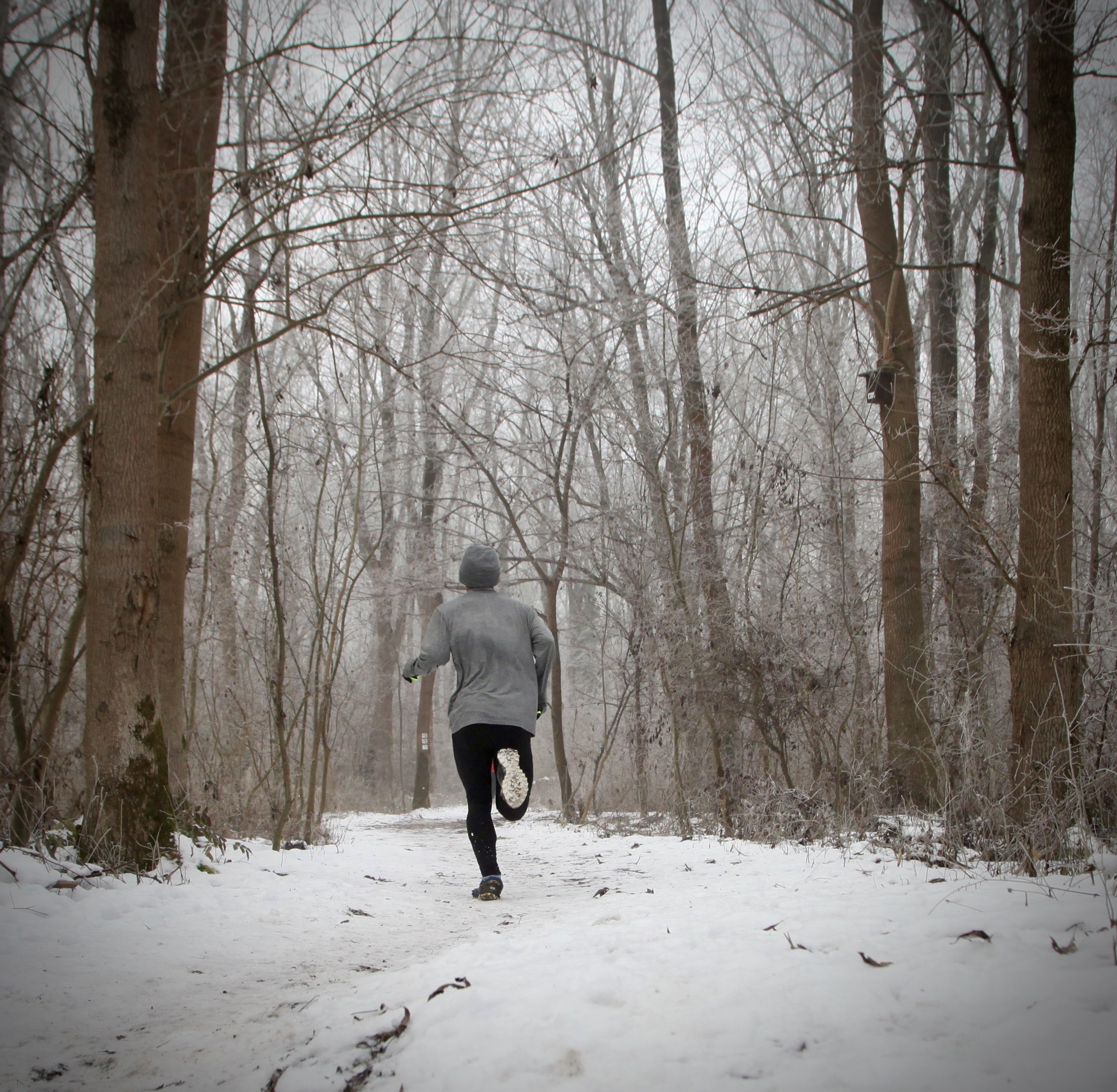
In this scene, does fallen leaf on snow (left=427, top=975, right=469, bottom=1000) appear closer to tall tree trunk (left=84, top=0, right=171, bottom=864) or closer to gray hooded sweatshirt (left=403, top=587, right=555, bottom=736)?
gray hooded sweatshirt (left=403, top=587, right=555, bottom=736)

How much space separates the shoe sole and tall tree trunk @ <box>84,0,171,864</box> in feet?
5.73

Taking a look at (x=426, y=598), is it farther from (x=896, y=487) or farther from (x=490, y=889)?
(x=490, y=889)

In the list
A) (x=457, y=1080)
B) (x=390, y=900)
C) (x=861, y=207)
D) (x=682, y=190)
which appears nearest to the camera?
(x=457, y=1080)

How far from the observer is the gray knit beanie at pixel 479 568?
4766 mm

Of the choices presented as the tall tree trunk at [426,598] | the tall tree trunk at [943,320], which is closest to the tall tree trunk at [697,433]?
the tall tree trunk at [943,320]

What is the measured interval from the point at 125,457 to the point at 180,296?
4.72 ft

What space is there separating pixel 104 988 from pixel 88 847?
1.41 meters

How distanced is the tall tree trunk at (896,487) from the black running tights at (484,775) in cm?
407

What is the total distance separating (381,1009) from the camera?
2.13 m

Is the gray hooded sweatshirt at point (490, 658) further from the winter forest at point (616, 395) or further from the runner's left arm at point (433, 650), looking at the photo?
the winter forest at point (616, 395)

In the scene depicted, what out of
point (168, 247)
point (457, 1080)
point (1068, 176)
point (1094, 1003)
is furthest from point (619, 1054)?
point (1068, 176)

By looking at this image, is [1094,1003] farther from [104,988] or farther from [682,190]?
[682,190]

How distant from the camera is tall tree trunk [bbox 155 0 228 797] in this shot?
4793 millimetres

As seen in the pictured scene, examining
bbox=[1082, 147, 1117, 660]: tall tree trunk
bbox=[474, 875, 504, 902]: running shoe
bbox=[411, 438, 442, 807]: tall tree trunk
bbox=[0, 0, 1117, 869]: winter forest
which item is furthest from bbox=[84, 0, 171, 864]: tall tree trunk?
bbox=[411, 438, 442, 807]: tall tree trunk
